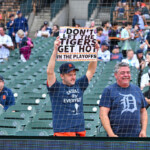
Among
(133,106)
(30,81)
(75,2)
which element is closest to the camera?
Result: (133,106)

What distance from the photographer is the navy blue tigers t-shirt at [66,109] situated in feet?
18.0

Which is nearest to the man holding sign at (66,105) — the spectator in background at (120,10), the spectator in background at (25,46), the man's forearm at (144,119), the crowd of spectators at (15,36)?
the man's forearm at (144,119)

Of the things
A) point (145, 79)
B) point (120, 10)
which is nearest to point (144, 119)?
point (145, 79)

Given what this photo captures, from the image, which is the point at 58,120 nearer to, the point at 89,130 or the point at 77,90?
the point at 77,90

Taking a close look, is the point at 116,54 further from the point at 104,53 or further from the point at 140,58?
the point at 140,58

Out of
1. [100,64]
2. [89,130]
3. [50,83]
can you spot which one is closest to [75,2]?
[100,64]

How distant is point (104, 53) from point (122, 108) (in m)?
5.46

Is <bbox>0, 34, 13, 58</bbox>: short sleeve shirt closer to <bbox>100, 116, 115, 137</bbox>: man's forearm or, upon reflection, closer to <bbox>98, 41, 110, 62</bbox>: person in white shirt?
<bbox>98, 41, 110, 62</bbox>: person in white shirt

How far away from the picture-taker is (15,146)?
5.54m

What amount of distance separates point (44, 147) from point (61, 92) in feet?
2.26

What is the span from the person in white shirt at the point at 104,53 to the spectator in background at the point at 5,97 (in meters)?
3.20

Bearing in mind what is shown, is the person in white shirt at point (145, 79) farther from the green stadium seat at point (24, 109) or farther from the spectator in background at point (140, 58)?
the green stadium seat at point (24, 109)

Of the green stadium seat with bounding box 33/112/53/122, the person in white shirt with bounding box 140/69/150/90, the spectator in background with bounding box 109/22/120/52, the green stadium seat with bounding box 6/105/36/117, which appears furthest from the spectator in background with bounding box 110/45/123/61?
the green stadium seat with bounding box 33/112/53/122

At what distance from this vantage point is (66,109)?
5543mm
